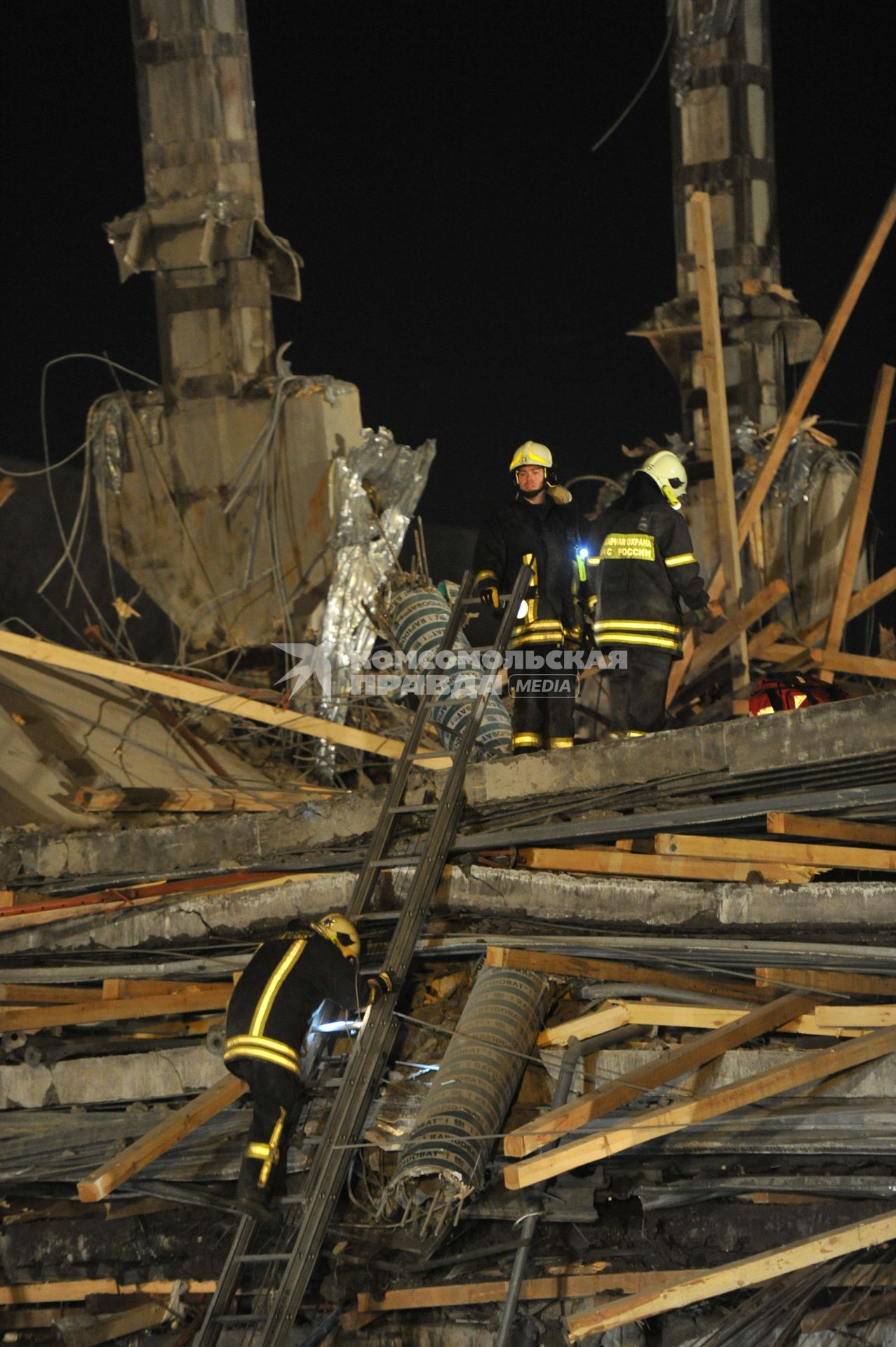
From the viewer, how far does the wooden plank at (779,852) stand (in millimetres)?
5859

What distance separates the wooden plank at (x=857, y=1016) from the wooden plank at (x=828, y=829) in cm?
70

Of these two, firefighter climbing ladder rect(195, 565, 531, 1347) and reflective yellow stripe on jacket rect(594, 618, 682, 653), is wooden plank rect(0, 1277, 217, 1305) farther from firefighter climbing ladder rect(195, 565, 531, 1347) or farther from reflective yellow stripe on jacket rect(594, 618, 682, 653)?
reflective yellow stripe on jacket rect(594, 618, 682, 653)

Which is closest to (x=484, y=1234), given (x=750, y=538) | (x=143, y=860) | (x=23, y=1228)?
(x=23, y=1228)

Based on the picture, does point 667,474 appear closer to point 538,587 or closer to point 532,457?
point 532,457

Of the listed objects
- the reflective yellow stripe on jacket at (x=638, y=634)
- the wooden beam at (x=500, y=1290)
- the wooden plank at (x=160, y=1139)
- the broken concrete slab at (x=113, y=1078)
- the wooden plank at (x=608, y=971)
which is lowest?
the wooden beam at (x=500, y=1290)

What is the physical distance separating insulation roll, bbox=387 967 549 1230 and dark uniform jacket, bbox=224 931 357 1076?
1.70ft

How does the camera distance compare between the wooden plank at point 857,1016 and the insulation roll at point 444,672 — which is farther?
the insulation roll at point 444,672

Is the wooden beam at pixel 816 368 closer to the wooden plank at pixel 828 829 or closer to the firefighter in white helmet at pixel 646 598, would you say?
the firefighter in white helmet at pixel 646 598

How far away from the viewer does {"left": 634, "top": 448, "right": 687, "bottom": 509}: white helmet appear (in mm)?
7816

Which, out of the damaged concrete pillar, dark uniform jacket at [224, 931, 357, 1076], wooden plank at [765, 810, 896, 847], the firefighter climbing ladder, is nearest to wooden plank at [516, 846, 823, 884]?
wooden plank at [765, 810, 896, 847]

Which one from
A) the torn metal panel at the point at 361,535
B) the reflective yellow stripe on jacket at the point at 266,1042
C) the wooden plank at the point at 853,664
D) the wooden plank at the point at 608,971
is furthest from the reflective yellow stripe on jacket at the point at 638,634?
the reflective yellow stripe on jacket at the point at 266,1042

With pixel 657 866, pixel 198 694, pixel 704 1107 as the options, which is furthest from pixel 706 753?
pixel 198 694

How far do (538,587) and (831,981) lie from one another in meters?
2.79

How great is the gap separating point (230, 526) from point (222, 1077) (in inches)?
212
